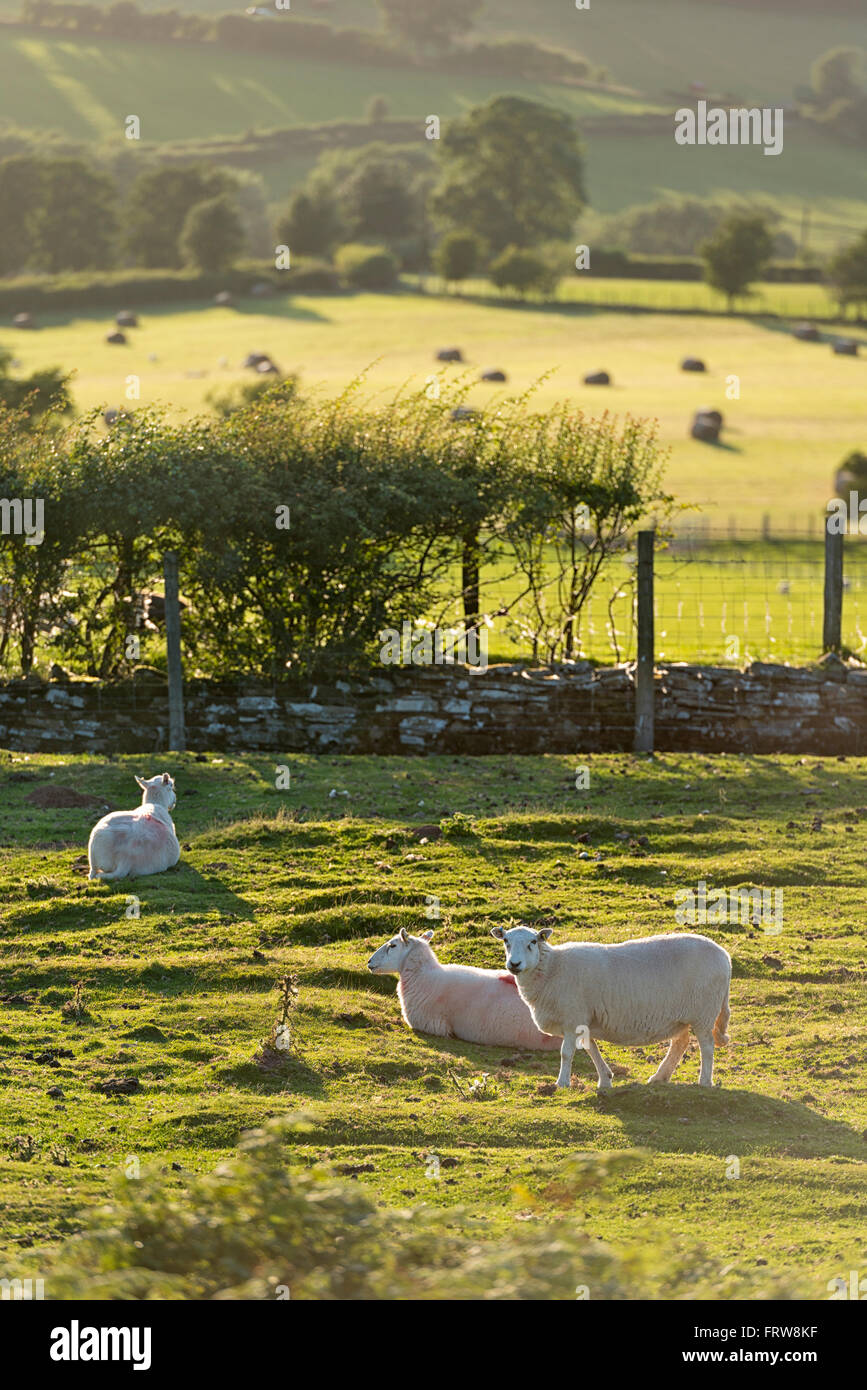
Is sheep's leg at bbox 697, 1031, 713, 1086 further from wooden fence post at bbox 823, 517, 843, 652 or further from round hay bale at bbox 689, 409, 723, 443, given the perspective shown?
round hay bale at bbox 689, 409, 723, 443

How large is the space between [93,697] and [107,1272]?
1548 centimetres

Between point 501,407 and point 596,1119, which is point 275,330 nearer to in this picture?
point 501,407

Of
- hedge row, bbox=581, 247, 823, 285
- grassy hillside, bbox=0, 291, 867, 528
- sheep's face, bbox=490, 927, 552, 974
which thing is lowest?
sheep's face, bbox=490, 927, 552, 974

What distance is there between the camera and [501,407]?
888 inches

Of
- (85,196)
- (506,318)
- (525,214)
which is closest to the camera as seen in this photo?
(506,318)

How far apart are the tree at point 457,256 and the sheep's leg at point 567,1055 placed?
11949 cm

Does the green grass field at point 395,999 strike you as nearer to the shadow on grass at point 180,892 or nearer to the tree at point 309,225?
the shadow on grass at point 180,892

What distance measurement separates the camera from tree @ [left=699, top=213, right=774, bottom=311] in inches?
4540

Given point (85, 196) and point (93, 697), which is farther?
point (85, 196)

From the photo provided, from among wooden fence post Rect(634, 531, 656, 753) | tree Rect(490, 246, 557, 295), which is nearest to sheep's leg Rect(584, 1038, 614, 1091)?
wooden fence post Rect(634, 531, 656, 753)

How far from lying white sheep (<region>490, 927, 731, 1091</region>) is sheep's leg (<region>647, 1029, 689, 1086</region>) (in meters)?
0.10

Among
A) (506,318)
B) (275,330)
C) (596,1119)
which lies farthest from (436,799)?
(506,318)

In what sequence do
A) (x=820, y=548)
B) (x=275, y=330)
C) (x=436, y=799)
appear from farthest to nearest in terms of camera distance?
(x=275, y=330) < (x=820, y=548) < (x=436, y=799)

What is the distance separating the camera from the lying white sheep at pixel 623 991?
10102 millimetres
